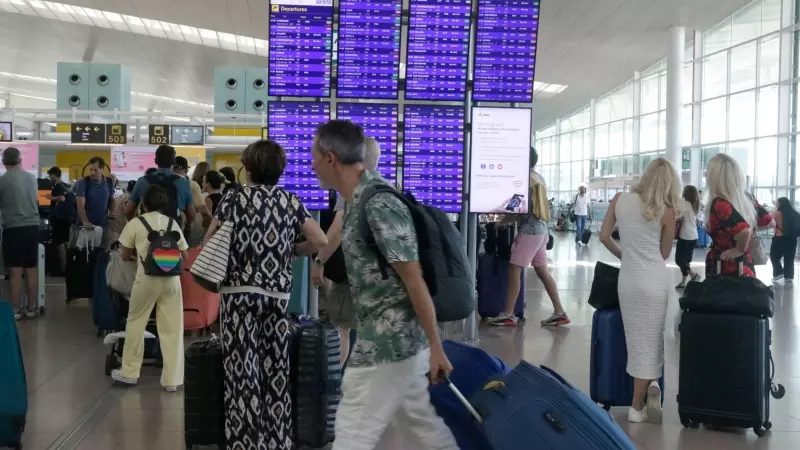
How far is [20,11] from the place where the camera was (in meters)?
24.8

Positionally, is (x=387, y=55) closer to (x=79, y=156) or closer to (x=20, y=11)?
(x=79, y=156)

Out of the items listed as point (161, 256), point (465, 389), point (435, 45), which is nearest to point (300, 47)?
point (435, 45)

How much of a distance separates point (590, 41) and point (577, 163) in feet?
45.0

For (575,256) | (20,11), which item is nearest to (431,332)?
(575,256)

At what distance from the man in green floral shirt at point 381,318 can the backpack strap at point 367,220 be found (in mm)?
12

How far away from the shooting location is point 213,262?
3.60 m

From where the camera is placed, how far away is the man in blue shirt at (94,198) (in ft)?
30.1

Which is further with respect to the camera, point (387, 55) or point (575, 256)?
point (575, 256)

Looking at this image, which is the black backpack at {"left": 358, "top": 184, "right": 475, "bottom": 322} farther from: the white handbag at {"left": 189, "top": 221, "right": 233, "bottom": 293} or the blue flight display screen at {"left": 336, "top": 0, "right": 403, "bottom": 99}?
the blue flight display screen at {"left": 336, "top": 0, "right": 403, "bottom": 99}

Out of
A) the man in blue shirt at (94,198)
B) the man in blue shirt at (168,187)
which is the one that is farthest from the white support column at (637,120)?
the man in blue shirt at (168,187)

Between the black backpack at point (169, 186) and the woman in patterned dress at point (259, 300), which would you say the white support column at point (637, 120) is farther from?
the woman in patterned dress at point (259, 300)

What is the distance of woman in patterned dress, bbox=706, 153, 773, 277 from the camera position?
5055mm

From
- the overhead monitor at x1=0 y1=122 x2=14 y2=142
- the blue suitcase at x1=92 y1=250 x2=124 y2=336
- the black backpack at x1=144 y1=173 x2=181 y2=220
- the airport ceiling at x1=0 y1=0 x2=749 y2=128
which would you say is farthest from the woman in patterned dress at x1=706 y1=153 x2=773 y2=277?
the airport ceiling at x1=0 y1=0 x2=749 y2=128

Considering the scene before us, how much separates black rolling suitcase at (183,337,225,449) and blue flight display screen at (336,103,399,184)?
2.84 m
